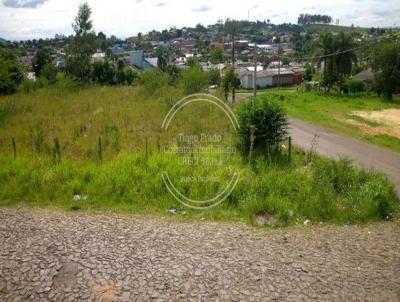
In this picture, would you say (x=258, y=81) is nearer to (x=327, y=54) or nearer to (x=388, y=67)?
(x=327, y=54)

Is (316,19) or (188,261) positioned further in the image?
(316,19)

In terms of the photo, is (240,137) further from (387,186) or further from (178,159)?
(387,186)

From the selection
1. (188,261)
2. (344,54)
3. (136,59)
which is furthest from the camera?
(136,59)

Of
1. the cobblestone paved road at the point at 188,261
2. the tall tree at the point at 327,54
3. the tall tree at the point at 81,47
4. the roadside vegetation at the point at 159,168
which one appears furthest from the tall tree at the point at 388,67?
the cobblestone paved road at the point at 188,261

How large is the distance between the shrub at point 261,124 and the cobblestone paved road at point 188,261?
4228 millimetres

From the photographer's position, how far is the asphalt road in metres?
11.0

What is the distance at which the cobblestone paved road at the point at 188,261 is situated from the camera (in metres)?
4.41

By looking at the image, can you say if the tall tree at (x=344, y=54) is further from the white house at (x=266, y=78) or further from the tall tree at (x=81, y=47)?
the tall tree at (x=81, y=47)

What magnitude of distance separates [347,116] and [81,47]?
22212 millimetres

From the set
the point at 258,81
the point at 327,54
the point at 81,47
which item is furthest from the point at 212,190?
the point at 258,81

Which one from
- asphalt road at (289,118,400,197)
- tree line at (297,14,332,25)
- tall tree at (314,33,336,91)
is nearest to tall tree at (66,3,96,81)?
asphalt road at (289,118,400,197)

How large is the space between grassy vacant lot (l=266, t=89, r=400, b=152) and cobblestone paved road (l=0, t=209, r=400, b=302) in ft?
23.1

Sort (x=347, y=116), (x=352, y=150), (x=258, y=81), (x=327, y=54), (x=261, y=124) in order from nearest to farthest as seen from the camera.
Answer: (x=261, y=124) < (x=352, y=150) < (x=347, y=116) < (x=327, y=54) < (x=258, y=81)

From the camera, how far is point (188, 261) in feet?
16.4
